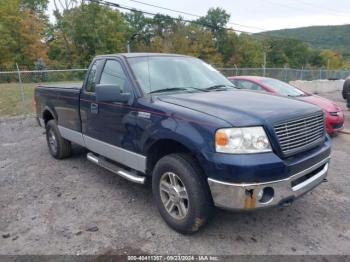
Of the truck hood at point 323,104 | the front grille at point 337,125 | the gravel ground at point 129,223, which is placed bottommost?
the gravel ground at point 129,223

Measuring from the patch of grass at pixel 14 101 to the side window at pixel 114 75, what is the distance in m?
8.80

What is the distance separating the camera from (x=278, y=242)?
325cm

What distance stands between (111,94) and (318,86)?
21320 millimetres

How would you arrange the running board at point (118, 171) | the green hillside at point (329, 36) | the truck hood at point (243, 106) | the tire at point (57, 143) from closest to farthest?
the truck hood at point (243, 106)
the running board at point (118, 171)
the tire at point (57, 143)
the green hillside at point (329, 36)

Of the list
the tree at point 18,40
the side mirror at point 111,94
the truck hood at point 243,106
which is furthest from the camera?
the tree at point 18,40

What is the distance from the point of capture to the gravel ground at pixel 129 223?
3.19 m

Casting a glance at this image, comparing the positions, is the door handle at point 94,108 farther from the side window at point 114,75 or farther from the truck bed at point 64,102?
the truck bed at point 64,102

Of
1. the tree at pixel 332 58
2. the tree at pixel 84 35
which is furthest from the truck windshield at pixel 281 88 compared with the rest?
the tree at pixel 332 58

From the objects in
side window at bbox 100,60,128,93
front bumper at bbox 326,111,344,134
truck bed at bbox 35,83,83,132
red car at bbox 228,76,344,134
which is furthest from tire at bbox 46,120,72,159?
front bumper at bbox 326,111,344,134

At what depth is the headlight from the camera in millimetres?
2840

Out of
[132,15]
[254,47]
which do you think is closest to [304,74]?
[254,47]

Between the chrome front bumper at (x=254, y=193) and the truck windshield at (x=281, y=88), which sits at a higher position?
the truck windshield at (x=281, y=88)

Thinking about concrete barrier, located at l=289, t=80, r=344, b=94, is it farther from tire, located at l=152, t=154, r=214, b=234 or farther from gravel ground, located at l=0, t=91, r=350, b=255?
tire, located at l=152, t=154, r=214, b=234

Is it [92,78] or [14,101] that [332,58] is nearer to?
[14,101]
